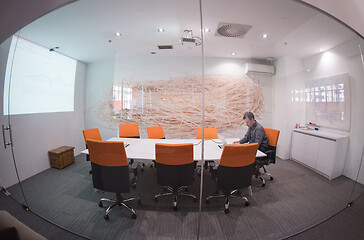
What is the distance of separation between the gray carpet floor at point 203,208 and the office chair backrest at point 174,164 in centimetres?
47

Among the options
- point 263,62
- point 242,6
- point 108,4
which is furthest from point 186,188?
point 108,4

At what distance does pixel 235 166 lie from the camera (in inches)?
55.2

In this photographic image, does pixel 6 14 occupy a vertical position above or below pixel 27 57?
above

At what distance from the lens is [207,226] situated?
4.36 ft

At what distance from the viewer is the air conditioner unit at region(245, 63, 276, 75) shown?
162 centimetres

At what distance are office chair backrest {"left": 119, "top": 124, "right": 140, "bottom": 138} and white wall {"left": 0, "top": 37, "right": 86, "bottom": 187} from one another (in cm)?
71

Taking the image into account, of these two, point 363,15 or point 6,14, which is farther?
point 363,15

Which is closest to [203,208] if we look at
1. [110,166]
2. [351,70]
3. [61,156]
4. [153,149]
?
[153,149]

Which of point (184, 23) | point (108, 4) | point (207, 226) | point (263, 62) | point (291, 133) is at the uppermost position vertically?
point (108, 4)

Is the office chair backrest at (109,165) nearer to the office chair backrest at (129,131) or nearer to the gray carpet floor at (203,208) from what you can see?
the gray carpet floor at (203,208)

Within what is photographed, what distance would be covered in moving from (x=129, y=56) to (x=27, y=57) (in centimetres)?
158

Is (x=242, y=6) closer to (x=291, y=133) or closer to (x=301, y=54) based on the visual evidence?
(x=301, y=54)

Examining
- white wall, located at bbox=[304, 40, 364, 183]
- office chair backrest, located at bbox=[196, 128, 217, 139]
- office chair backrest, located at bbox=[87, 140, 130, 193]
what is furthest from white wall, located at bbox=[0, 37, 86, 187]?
white wall, located at bbox=[304, 40, 364, 183]

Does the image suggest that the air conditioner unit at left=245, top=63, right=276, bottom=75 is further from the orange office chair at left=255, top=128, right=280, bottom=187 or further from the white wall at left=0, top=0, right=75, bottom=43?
the white wall at left=0, top=0, right=75, bottom=43
